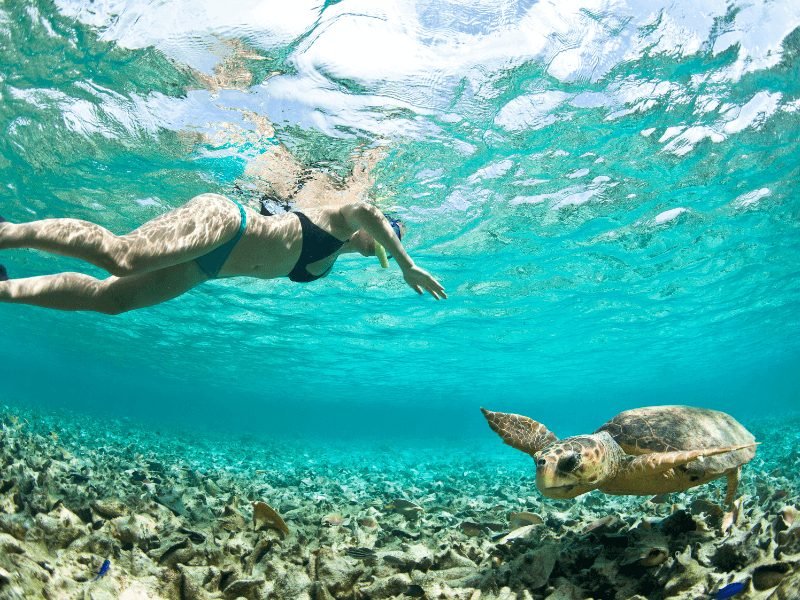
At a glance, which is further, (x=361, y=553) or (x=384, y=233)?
(x=384, y=233)

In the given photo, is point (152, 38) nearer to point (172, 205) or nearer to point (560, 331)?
point (172, 205)

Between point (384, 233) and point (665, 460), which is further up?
point (384, 233)

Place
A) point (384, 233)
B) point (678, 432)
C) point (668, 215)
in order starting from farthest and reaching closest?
point (668, 215) < point (384, 233) < point (678, 432)

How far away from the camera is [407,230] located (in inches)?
584

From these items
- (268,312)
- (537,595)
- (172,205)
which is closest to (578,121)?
(537,595)

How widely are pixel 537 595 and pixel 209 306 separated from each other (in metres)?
24.3

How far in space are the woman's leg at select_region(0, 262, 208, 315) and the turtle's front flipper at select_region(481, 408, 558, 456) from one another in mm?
3106

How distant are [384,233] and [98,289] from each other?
2557 millimetres

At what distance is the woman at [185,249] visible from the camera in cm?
301

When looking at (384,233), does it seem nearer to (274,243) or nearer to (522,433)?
(274,243)

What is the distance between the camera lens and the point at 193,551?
282cm

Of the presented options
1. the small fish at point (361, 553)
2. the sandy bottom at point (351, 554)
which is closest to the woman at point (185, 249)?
the sandy bottom at point (351, 554)

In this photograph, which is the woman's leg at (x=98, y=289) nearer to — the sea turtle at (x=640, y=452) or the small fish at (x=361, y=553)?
the small fish at (x=361, y=553)

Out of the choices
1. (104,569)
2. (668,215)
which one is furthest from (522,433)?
(668,215)
